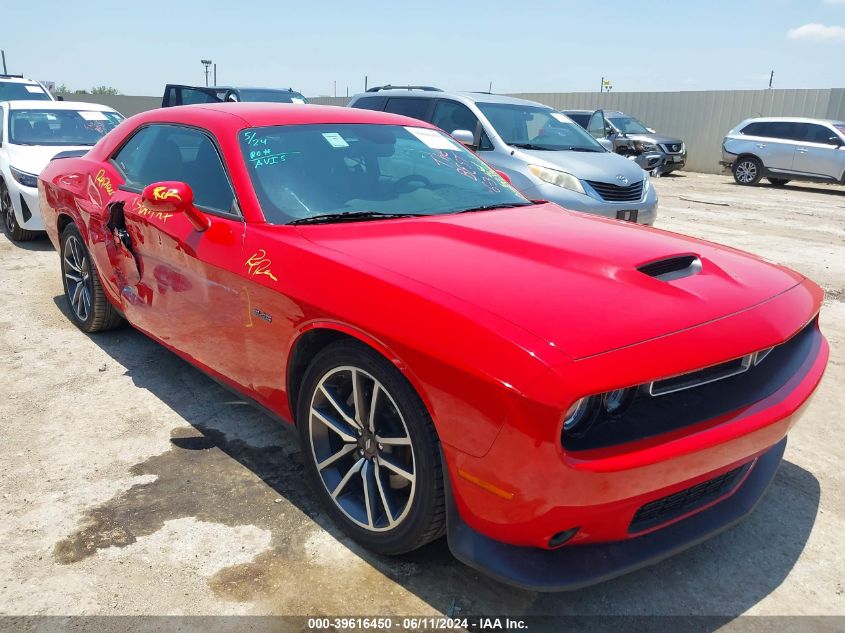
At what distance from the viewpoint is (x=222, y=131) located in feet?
10.3

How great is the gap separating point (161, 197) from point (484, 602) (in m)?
2.05

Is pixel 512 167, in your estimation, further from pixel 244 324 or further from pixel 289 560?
pixel 289 560

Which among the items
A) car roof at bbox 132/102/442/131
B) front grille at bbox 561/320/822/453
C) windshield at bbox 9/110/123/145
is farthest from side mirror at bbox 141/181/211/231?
windshield at bbox 9/110/123/145

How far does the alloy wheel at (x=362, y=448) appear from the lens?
2.25m

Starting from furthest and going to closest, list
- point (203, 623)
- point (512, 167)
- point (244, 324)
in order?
point (512, 167), point (244, 324), point (203, 623)

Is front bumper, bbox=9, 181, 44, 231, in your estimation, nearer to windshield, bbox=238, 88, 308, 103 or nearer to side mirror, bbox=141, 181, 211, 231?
side mirror, bbox=141, 181, 211, 231

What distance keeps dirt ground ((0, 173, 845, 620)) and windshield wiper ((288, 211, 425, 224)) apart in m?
1.11

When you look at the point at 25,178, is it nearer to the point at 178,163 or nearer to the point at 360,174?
the point at 178,163

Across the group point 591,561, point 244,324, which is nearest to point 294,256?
point 244,324

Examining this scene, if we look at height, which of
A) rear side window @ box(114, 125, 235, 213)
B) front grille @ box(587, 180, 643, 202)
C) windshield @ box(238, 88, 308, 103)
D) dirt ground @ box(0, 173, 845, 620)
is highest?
windshield @ box(238, 88, 308, 103)

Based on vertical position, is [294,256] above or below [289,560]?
above

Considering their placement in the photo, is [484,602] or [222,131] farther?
[222,131]

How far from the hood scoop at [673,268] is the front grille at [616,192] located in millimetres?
4691

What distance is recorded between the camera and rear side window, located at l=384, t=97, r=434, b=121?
8.21 metres
